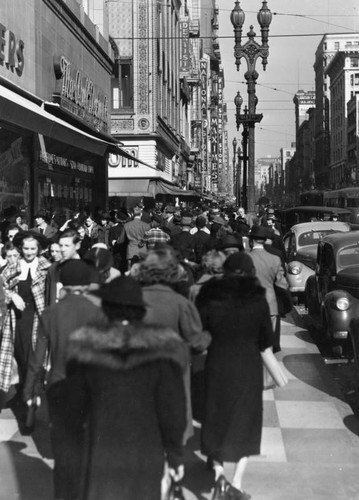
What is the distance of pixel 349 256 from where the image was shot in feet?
38.0

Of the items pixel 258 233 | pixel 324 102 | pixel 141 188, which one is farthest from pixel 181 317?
pixel 324 102

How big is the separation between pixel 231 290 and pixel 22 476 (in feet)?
7.11

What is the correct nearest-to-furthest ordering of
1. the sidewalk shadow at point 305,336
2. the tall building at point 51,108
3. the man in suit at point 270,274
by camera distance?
1. the man in suit at point 270,274
2. the sidewalk shadow at point 305,336
3. the tall building at point 51,108

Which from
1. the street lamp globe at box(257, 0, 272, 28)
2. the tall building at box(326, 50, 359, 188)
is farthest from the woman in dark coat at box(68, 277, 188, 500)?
the tall building at box(326, 50, 359, 188)

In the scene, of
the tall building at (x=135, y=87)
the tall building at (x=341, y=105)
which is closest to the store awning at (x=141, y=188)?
the tall building at (x=135, y=87)

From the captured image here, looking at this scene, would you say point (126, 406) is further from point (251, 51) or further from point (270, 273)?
point (251, 51)

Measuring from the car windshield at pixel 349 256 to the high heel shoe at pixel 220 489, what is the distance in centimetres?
666

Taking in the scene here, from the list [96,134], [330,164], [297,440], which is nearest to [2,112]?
[297,440]

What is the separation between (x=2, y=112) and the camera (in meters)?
12.5

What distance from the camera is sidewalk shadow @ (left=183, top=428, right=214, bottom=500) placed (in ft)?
18.3

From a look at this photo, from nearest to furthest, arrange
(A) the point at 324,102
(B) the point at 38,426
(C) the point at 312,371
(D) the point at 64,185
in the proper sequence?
(B) the point at 38,426 < (C) the point at 312,371 < (D) the point at 64,185 < (A) the point at 324,102

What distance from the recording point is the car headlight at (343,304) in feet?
32.3

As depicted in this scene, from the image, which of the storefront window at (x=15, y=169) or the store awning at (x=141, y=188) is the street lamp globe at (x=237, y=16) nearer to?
the storefront window at (x=15, y=169)

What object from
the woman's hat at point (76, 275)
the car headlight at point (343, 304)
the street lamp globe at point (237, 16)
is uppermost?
the street lamp globe at point (237, 16)
